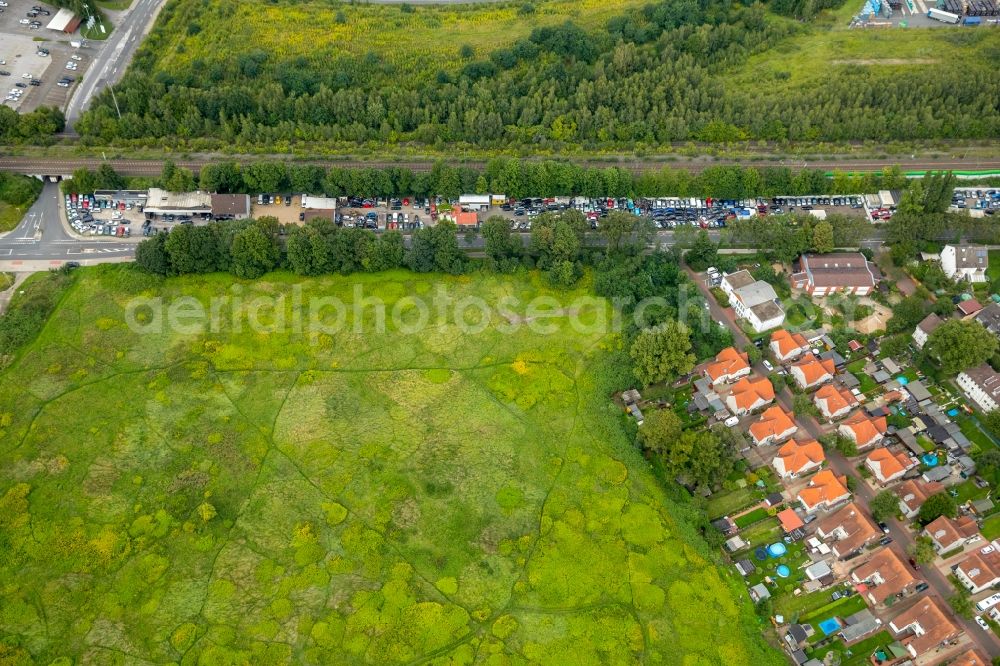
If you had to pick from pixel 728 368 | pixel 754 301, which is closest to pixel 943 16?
pixel 754 301

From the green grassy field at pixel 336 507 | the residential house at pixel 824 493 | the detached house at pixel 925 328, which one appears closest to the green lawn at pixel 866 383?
the detached house at pixel 925 328

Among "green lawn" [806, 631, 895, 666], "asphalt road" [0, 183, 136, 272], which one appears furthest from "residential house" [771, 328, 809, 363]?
"asphalt road" [0, 183, 136, 272]

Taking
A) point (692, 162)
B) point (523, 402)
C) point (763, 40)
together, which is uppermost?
point (763, 40)

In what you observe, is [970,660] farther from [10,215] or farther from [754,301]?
[10,215]

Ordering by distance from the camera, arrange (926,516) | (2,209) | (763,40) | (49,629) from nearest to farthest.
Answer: (49,629) < (926,516) < (2,209) < (763,40)

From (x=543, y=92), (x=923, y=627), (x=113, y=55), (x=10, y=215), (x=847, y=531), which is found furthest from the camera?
(x=113, y=55)

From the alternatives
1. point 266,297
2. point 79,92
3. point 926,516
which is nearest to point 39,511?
point 266,297

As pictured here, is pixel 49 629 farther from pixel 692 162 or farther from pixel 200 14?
pixel 200 14
